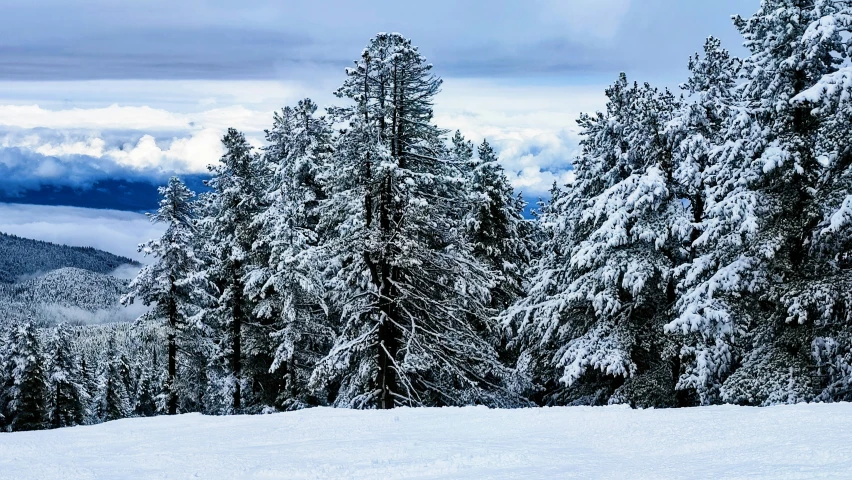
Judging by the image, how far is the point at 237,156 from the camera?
2764 cm

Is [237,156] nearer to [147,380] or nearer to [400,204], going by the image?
[400,204]

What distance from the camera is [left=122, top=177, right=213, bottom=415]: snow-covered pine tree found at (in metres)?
28.3

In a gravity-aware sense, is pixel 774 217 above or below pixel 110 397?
above

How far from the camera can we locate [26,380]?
47188mm

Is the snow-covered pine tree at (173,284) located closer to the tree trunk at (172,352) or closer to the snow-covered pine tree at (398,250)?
the tree trunk at (172,352)

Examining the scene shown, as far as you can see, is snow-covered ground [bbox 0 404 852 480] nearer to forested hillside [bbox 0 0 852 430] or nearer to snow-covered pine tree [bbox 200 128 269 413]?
forested hillside [bbox 0 0 852 430]

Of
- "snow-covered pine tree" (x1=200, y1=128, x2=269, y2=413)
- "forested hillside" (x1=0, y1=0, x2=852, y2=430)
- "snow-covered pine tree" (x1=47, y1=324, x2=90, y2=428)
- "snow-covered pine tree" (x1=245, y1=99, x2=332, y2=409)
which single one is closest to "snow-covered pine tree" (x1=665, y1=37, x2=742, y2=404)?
"forested hillside" (x1=0, y1=0, x2=852, y2=430)

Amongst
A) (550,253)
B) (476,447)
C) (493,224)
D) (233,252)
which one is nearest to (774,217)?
(550,253)

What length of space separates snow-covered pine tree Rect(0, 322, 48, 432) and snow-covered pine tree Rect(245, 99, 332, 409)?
1111 inches

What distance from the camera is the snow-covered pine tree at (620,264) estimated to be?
17.5 metres

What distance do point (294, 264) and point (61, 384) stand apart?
133 ft

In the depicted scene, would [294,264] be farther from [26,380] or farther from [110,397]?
[110,397]

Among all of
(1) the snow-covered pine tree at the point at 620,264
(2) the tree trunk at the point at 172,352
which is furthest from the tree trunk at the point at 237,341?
(1) the snow-covered pine tree at the point at 620,264

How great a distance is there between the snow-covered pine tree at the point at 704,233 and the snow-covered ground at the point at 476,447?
16.8 ft
